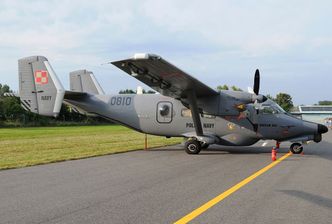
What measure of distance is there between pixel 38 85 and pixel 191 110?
740 cm

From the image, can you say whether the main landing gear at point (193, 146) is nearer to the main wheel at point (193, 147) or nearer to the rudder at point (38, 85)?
the main wheel at point (193, 147)

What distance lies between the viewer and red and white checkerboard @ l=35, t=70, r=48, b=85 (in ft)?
60.2

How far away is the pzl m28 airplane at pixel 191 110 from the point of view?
55.9 ft

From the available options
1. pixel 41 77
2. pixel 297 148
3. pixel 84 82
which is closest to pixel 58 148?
pixel 41 77

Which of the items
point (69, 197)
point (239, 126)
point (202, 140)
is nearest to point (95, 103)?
point (202, 140)

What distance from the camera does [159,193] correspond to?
26.0 ft

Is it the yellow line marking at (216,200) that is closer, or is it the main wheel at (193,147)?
the yellow line marking at (216,200)

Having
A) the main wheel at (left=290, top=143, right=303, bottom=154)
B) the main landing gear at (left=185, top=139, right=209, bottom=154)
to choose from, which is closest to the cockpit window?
the main wheel at (left=290, top=143, right=303, bottom=154)

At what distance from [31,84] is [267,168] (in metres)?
12.0

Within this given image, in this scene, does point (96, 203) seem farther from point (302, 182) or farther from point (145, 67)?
point (145, 67)

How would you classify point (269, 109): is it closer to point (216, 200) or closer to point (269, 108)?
point (269, 108)

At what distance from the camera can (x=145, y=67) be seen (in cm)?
1436

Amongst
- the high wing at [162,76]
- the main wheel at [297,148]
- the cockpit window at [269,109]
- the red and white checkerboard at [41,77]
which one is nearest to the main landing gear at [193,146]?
Result: the high wing at [162,76]

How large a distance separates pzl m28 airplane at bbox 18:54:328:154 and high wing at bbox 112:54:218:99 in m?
0.04
